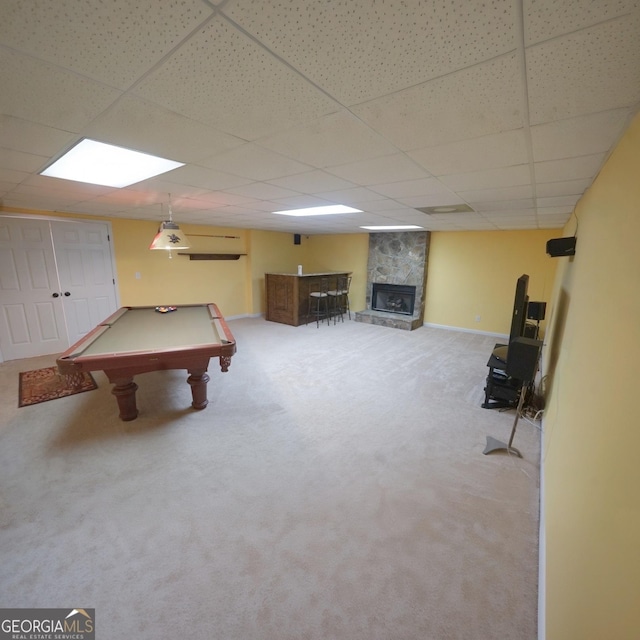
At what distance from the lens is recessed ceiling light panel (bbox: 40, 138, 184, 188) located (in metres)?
1.73

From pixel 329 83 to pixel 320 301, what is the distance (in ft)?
20.2

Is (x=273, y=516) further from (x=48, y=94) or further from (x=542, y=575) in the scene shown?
(x=48, y=94)

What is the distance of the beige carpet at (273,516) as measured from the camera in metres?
1.36

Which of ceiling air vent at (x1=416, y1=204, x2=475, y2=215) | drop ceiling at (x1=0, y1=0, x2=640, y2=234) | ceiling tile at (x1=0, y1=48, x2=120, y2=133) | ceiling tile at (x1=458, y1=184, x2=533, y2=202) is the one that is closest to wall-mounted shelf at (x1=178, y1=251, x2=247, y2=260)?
drop ceiling at (x1=0, y1=0, x2=640, y2=234)

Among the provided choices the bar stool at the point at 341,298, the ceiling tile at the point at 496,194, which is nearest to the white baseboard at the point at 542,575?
the ceiling tile at the point at 496,194

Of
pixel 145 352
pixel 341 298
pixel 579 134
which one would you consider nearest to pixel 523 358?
pixel 579 134

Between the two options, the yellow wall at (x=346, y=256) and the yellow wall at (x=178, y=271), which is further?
the yellow wall at (x=346, y=256)

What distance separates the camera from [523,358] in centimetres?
236

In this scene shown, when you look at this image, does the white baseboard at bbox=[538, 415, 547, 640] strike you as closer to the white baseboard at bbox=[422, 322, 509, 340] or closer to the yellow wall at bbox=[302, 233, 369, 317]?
the white baseboard at bbox=[422, 322, 509, 340]

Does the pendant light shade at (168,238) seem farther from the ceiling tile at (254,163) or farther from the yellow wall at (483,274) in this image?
the yellow wall at (483,274)

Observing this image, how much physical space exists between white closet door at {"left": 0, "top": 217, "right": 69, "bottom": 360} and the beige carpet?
1423 millimetres

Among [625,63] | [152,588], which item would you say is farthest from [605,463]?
[152,588]

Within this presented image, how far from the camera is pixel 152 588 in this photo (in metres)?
1.44

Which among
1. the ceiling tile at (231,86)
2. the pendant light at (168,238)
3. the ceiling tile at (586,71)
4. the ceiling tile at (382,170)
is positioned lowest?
the pendant light at (168,238)
